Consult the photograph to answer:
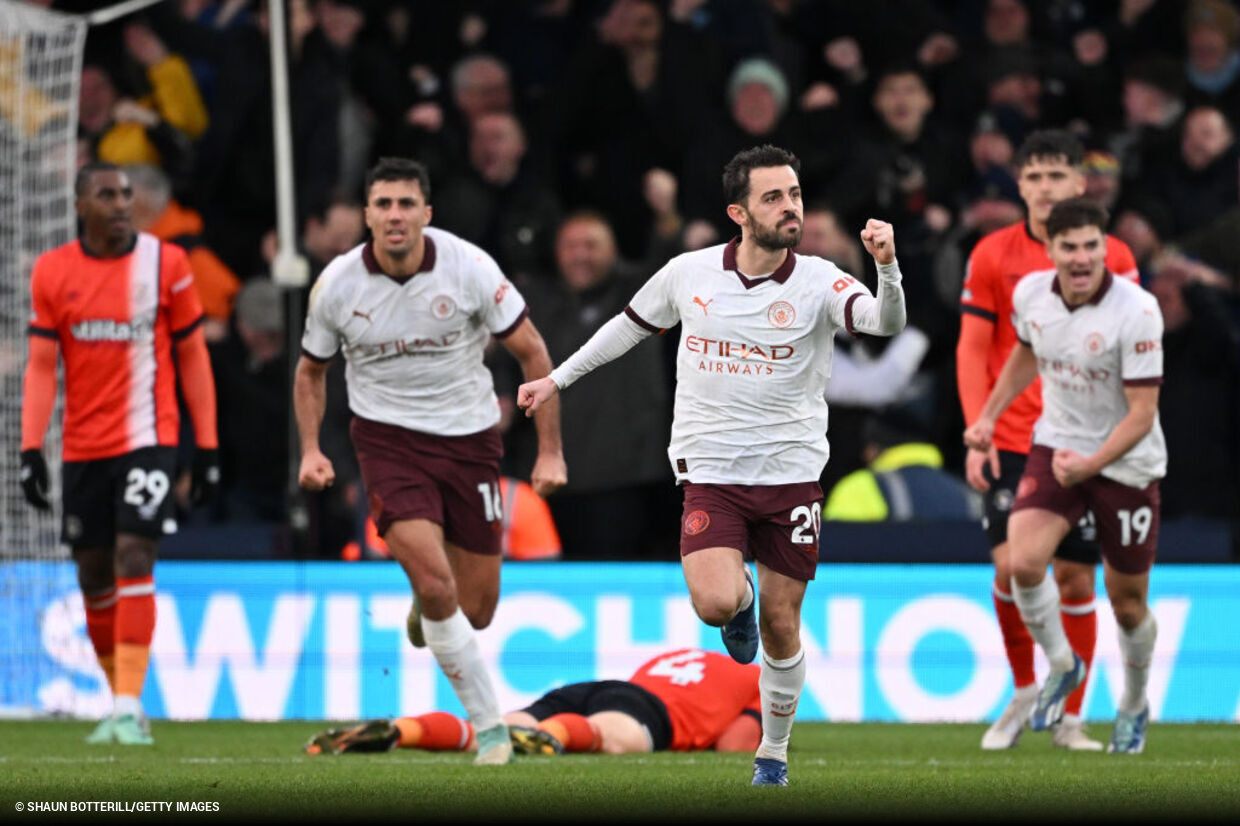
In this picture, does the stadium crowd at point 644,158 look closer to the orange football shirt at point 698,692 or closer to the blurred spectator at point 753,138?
the blurred spectator at point 753,138

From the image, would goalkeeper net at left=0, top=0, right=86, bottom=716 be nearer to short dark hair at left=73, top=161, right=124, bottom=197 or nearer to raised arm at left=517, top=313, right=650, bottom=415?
short dark hair at left=73, top=161, right=124, bottom=197

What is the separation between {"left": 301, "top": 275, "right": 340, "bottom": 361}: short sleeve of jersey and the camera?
859 cm

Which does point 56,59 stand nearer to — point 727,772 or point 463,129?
point 463,129

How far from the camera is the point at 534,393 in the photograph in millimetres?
7520

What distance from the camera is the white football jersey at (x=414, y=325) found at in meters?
8.60

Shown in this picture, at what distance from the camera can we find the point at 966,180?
42.5 feet

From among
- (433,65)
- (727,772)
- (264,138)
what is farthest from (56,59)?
(727,772)

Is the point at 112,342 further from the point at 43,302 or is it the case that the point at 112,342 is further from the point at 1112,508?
the point at 1112,508

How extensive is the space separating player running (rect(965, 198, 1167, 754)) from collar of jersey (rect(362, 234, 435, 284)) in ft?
7.66

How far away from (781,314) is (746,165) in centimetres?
52

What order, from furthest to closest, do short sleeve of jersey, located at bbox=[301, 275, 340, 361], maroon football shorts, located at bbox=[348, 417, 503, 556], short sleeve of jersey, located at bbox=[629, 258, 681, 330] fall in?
short sleeve of jersey, located at bbox=[301, 275, 340, 361] → maroon football shorts, located at bbox=[348, 417, 503, 556] → short sleeve of jersey, located at bbox=[629, 258, 681, 330]

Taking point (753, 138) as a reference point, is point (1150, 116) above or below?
above

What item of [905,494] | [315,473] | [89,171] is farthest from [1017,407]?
[89,171]

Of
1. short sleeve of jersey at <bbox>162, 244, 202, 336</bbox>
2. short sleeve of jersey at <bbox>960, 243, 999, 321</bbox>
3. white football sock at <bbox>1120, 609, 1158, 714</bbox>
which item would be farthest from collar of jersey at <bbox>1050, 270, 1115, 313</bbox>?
short sleeve of jersey at <bbox>162, 244, 202, 336</bbox>
